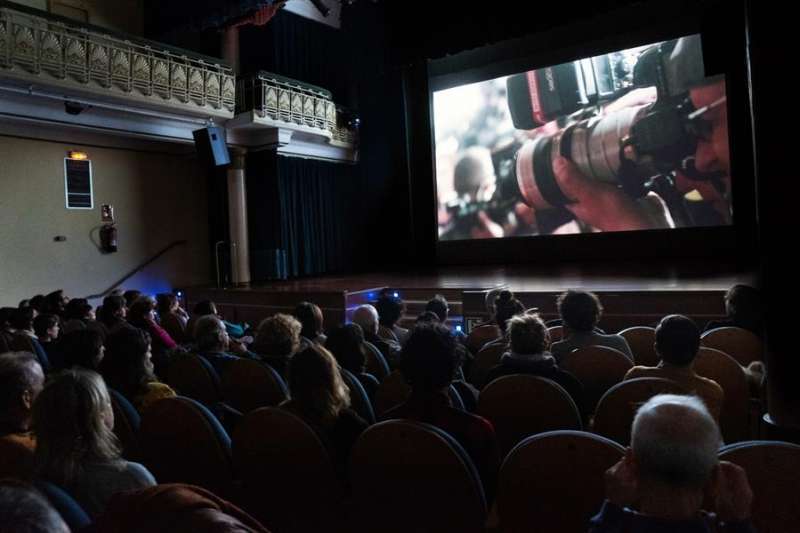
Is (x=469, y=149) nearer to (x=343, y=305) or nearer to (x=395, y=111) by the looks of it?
(x=395, y=111)

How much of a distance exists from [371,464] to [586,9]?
916 cm

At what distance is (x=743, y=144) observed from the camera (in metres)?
9.56

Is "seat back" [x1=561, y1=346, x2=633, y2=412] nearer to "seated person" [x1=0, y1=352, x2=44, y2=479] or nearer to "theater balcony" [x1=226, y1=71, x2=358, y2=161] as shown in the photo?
"seated person" [x1=0, y1=352, x2=44, y2=479]

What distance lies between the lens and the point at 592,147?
1030 centimetres

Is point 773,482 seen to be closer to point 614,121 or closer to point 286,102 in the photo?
point 614,121

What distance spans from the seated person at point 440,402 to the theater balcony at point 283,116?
925cm

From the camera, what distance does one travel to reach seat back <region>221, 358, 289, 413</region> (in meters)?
3.02

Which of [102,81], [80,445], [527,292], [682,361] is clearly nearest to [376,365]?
[682,361]

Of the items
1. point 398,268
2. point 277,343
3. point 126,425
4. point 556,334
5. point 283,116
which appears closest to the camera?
point 126,425

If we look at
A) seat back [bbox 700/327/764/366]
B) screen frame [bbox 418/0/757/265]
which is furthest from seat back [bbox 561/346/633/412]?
screen frame [bbox 418/0/757/265]

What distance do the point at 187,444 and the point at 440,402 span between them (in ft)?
3.04

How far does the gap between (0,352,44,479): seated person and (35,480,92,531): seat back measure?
0.46m

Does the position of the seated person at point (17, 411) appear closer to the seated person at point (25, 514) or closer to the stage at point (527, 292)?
the seated person at point (25, 514)

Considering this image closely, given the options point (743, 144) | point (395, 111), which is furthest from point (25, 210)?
point (743, 144)
